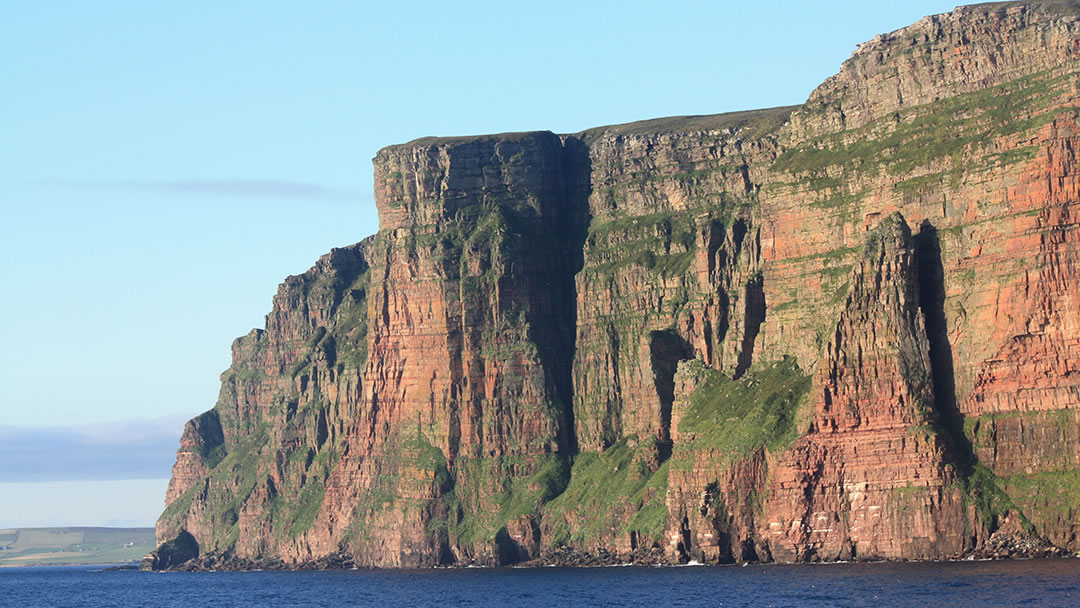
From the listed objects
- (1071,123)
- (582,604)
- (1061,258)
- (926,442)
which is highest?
(1071,123)

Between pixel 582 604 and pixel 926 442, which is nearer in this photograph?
pixel 582 604

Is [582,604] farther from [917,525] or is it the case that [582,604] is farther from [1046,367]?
[1046,367]

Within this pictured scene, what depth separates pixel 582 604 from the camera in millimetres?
178250

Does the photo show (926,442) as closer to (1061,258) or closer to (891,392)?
(891,392)

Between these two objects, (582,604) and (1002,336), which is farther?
(1002,336)

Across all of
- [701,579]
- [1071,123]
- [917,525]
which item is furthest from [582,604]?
[1071,123]

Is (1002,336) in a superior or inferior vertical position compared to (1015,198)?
inferior

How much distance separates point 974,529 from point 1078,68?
147ft

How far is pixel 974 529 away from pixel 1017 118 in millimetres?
40440

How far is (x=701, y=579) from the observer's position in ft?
639

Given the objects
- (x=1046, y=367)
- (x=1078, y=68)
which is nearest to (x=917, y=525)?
(x=1046, y=367)

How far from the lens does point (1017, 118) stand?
197000mm

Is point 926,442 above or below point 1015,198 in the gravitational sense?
below

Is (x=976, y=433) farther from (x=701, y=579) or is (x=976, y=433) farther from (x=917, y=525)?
(x=701, y=579)
